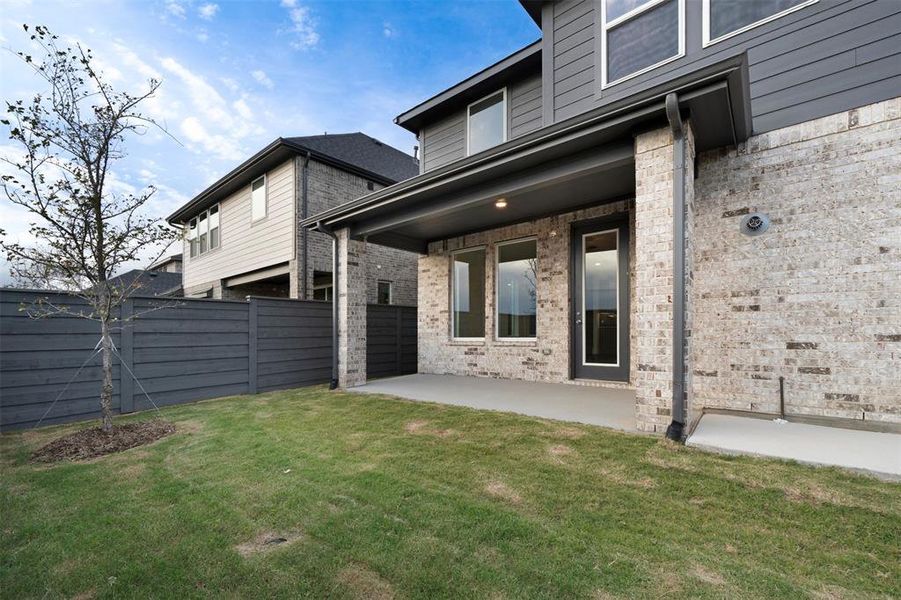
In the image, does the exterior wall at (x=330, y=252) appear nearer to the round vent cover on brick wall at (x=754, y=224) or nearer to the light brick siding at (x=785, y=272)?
the light brick siding at (x=785, y=272)

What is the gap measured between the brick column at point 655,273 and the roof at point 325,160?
322 inches

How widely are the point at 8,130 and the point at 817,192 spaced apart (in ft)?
26.0

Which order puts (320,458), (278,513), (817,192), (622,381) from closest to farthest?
(278,513) → (320,458) → (817,192) → (622,381)

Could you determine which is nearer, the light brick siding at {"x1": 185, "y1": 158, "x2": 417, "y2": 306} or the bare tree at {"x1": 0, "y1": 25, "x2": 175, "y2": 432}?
the bare tree at {"x1": 0, "y1": 25, "x2": 175, "y2": 432}

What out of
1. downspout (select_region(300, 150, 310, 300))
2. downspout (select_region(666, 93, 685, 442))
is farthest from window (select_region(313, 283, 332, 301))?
downspout (select_region(666, 93, 685, 442))

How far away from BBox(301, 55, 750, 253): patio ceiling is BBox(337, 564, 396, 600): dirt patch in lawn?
3950 mm

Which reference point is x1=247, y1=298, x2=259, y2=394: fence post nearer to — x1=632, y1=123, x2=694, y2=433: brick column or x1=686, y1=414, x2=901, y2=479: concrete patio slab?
x1=632, y1=123, x2=694, y2=433: brick column

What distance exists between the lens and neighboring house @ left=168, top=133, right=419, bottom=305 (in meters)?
9.42

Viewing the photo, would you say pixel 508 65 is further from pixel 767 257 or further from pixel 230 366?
pixel 230 366

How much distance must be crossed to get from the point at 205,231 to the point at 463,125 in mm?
10183

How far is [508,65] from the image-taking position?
6961 millimetres

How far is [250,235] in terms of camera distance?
1086 centimetres

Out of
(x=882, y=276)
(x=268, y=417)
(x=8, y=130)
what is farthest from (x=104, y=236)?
(x=882, y=276)

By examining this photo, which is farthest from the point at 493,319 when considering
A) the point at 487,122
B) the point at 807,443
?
the point at 807,443
